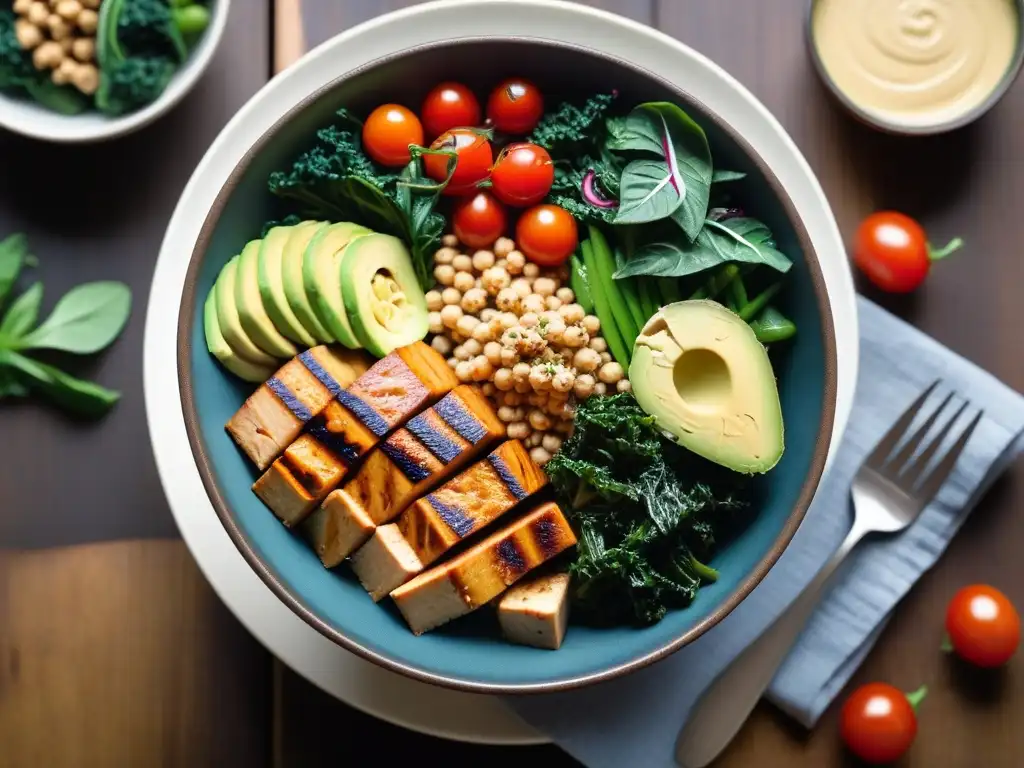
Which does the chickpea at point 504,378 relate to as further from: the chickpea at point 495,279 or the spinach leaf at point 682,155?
the spinach leaf at point 682,155

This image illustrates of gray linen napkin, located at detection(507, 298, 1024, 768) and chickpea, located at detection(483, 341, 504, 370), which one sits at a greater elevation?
chickpea, located at detection(483, 341, 504, 370)

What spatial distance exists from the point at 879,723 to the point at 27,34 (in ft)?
7.78

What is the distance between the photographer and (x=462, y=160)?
2.05 meters

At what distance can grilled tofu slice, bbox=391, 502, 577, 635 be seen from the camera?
1856mm

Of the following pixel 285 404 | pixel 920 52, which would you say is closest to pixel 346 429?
pixel 285 404

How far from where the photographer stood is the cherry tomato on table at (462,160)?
2.04 m

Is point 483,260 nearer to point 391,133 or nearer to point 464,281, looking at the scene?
point 464,281

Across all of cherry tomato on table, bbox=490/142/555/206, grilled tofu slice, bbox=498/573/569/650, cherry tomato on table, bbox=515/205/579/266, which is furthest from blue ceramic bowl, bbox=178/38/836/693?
cherry tomato on table, bbox=515/205/579/266

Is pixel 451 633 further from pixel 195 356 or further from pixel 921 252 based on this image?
pixel 921 252

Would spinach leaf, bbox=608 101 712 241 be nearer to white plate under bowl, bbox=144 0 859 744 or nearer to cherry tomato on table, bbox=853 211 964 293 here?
white plate under bowl, bbox=144 0 859 744

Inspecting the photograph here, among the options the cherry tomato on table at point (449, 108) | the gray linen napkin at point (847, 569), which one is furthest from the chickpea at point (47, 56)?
the gray linen napkin at point (847, 569)

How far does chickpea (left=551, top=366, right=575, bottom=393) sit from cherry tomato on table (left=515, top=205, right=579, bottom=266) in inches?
10.0

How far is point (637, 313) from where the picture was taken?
6.73 feet

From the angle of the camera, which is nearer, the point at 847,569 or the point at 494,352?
the point at 494,352
